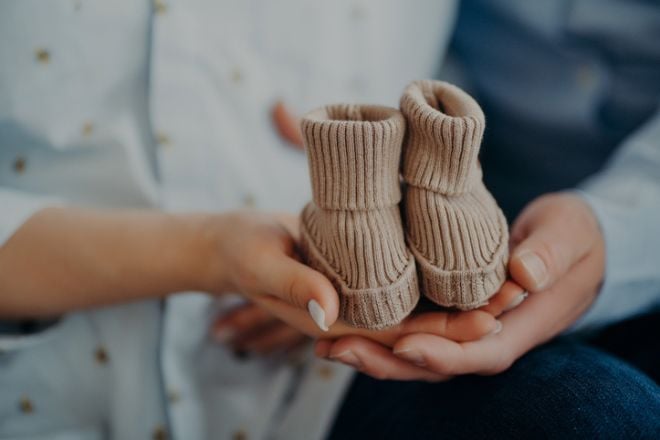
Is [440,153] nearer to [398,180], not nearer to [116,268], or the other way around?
[398,180]

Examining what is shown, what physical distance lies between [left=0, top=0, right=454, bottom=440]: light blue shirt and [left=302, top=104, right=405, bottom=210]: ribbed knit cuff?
0.23 m

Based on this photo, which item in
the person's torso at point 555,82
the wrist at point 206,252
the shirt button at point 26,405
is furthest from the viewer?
the person's torso at point 555,82

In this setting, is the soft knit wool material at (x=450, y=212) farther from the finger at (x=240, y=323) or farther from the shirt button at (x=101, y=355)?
the shirt button at (x=101, y=355)

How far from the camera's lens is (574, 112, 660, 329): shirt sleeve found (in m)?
0.58

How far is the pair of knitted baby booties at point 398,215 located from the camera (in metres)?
0.41

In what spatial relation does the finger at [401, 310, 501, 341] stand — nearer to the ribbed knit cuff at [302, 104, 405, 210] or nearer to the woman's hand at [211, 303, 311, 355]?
the ribbed knit cuff at [302, 104, 405, 210]

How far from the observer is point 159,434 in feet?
2.15

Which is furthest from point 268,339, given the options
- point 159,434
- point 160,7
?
point 160,7

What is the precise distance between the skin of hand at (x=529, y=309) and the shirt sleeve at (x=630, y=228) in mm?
16

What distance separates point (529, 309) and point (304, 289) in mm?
206

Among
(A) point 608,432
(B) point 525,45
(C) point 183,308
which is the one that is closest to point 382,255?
(A) point 608,432

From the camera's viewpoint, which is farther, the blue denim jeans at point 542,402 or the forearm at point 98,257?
the forearm at point 98,257

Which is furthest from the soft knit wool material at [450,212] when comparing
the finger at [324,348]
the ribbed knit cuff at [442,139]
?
the finger at [324,348]

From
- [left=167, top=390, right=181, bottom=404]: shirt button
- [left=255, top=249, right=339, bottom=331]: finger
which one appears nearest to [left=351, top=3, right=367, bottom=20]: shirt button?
[left=255, top=249, right=339, bottom=331]: finger
